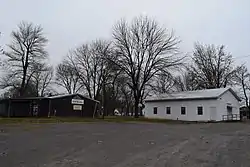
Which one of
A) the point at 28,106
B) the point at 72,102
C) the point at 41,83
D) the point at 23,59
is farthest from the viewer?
the point at 41,83

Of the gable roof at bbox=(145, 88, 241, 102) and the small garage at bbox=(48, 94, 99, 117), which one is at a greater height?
the gable roof at bbox=(145, 88, 241, 102)

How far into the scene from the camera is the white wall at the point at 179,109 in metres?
42.4

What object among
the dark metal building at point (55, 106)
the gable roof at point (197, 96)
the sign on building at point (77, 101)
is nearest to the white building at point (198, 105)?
the gable roof at point (197, 96)

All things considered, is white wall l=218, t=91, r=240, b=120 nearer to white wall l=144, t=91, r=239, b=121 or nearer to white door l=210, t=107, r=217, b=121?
white wall l=144, t=91, r=239, b=121

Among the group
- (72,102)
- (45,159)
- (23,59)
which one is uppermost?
(23,59)

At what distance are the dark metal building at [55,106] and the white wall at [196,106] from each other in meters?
10.8

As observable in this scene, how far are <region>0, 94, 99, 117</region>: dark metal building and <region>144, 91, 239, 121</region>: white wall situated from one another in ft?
35.6

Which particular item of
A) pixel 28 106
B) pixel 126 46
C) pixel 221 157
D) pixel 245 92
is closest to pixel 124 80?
pixel 126 46

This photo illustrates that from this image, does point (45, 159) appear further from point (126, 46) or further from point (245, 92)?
point (245, 92)

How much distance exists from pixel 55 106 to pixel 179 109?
1793 centimetres

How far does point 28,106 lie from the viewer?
1795 inches

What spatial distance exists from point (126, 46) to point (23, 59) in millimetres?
17117

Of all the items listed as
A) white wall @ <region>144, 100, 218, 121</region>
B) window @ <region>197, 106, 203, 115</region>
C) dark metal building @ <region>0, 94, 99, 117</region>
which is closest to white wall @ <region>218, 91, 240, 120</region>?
white wall @ <region>144, 100, 218, 121</region>

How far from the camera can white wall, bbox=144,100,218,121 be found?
42.4 meters
